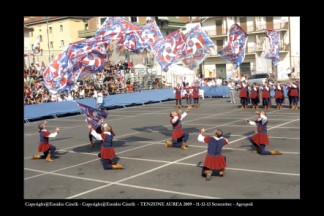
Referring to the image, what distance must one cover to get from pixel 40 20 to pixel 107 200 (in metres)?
52.5

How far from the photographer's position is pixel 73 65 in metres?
14.5

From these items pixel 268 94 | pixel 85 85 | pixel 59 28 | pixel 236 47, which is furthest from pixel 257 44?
pixel 236 47

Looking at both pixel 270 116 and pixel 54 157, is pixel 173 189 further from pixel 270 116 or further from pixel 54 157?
pixel 270 116

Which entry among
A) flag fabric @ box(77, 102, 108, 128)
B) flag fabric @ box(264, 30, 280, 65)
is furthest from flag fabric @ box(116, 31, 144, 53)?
flag fabric @ box(264, 30, 280, 65)

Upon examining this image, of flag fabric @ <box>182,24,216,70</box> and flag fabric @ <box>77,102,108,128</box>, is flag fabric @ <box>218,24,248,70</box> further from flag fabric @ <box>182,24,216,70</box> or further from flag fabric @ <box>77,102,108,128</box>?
flag fabric @ <box>77,102,108,128</box>

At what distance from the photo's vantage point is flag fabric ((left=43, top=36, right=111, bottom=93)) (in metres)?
14.2

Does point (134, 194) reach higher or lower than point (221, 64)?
lower

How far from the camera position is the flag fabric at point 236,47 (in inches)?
915

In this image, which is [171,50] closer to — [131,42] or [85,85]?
[131,42]

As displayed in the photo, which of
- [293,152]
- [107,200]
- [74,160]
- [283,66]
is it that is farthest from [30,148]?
[283,66]

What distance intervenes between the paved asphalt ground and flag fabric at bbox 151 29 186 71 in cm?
337

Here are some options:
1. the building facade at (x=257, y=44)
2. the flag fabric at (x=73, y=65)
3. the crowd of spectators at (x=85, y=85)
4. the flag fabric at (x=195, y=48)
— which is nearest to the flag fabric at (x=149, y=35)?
the flag fabric at (x=195, y=48)

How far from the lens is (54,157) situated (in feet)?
49.3

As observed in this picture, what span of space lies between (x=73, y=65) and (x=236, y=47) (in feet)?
38.3
